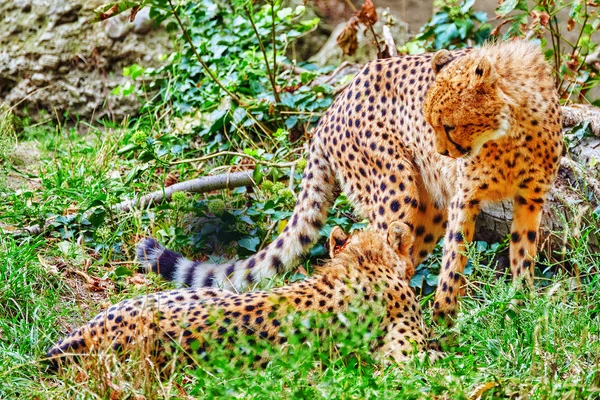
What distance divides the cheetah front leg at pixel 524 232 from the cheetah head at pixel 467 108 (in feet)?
1.23

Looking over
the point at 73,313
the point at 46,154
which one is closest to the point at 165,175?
the point at 46,154

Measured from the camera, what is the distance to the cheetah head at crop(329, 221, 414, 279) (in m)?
3.61

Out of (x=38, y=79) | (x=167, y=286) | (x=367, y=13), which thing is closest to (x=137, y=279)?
(x=167, y=286)

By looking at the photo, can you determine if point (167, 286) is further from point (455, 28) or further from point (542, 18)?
point (455, 28)

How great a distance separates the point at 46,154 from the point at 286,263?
2547 mm

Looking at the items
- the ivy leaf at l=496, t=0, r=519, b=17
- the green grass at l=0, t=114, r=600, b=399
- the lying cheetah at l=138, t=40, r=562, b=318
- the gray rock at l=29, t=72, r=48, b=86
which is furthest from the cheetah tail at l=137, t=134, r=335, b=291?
the gray rock at l=29, t=72, r=48, b=86

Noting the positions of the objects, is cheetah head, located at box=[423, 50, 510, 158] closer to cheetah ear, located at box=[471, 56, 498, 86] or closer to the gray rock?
cheetah ear, located at box=[471, 56, 498, 86]

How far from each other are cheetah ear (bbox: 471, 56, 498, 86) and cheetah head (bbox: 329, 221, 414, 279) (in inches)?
28.2

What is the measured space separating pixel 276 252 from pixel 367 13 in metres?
2.15

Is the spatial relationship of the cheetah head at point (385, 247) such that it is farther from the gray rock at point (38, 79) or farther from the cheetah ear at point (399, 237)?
the gray rock at point (38, 79)

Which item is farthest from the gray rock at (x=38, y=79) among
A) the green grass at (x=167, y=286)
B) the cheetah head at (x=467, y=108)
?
the cheetah head at (x=467, y=108)

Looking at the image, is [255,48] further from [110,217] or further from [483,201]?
[483,201]

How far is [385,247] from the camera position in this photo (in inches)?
145

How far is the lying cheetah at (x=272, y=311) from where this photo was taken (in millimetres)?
3197
